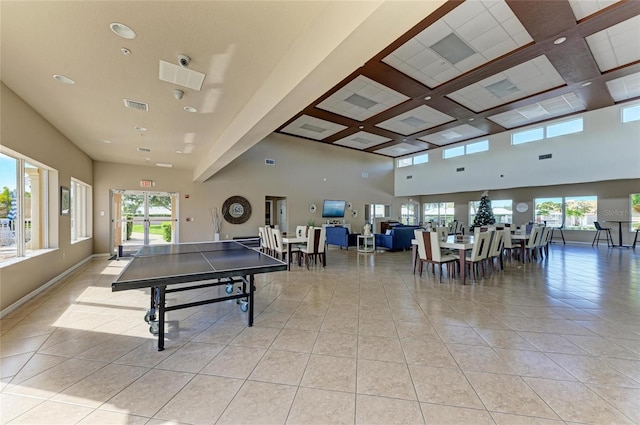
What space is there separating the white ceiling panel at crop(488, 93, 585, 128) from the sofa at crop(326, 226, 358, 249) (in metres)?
6.31

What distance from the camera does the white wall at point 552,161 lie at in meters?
8.08

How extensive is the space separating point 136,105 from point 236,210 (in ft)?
20.9

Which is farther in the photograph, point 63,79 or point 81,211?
point 81,211

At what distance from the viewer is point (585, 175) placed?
878 cm

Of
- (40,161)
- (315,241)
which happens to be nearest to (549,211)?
(315,241)

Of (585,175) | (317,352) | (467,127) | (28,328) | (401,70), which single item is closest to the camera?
(317,352)

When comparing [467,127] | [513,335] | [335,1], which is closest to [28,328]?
[335,1]

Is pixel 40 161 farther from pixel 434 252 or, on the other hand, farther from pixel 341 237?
pixel 341 237

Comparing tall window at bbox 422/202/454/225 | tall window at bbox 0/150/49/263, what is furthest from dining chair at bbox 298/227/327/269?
tall window at bbox 422/202/454/225

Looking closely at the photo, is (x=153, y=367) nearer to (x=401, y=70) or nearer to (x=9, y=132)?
(x=9, y=132)

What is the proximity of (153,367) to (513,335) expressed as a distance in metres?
3.45

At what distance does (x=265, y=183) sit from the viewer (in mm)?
10688

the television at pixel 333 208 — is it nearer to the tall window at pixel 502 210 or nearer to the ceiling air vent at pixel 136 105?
the tall window at pixel 502 210

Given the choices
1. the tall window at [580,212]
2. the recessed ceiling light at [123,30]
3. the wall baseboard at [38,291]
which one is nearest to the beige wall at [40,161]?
the wall baseboard at [38,291]
